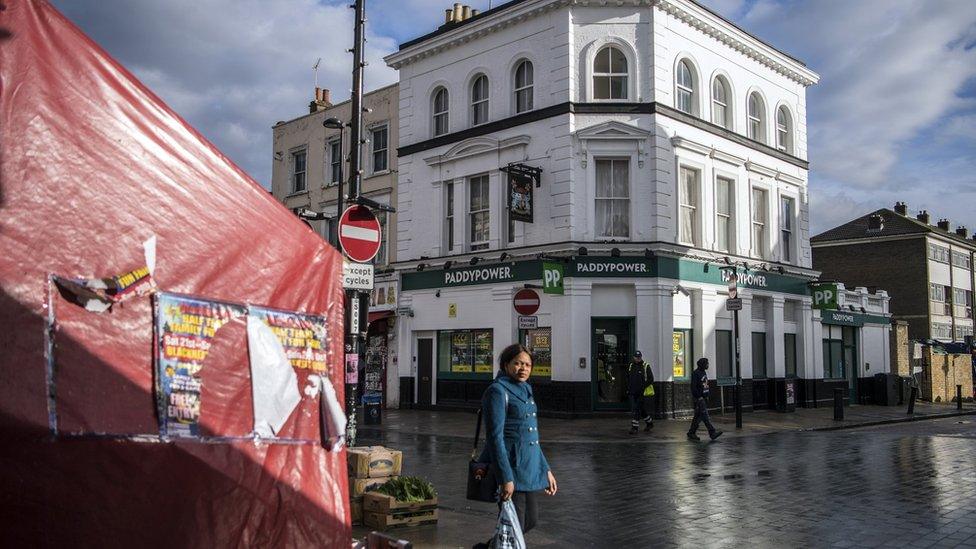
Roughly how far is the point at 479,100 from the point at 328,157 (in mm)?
7797

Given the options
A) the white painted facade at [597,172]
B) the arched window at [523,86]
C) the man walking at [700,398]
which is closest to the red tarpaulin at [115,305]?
the man walking at [700,398]

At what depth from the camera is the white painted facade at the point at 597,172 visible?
21.5 m

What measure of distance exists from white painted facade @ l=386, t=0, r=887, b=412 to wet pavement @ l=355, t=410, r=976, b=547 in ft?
17.9

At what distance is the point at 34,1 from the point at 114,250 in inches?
51.6

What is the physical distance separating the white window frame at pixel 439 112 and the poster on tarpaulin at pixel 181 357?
2097 cm

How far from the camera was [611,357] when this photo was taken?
21484 millimetres

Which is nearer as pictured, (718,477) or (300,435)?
(300,435)

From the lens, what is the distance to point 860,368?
98.6 feet

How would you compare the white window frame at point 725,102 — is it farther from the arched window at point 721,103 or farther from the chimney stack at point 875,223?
the chimney stack at point 875,223

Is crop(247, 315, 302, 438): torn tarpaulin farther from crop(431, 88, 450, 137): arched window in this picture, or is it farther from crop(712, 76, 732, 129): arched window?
crop(712, 76, 732, 129): arched window

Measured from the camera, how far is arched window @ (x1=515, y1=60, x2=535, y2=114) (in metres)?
23.0

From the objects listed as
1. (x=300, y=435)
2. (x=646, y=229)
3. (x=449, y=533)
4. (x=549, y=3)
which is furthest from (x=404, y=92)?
(x=300, y=435)

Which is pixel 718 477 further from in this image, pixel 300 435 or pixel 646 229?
pixel 646 229

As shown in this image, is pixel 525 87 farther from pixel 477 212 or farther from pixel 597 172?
pixel 477 212
